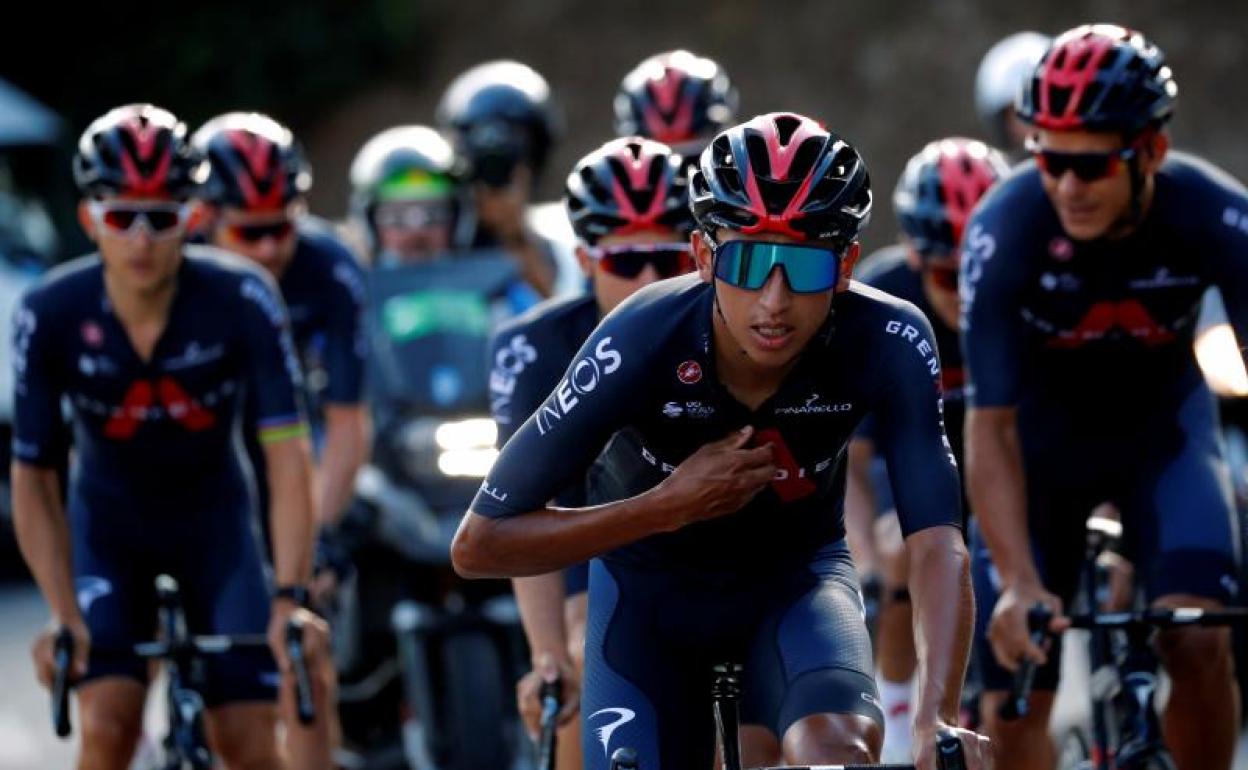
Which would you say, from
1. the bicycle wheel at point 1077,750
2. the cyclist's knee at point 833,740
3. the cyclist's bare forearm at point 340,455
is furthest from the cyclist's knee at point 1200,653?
the cyclist's bare forearm at point 340,455

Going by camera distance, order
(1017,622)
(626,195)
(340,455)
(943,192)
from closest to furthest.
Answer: (1017,622), (626,195), (943,192), (340,455)

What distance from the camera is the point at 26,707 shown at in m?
13.9

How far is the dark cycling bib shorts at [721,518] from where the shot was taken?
19.7ft

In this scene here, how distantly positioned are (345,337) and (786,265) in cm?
521

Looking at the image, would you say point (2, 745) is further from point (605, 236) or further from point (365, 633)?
point (605, 236)

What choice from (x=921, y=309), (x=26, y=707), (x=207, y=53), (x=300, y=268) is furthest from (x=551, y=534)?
(x=207, y=53)

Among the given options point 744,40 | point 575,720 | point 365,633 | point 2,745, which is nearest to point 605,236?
point 575,720

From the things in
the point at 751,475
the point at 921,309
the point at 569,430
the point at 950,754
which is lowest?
the point at 950,754

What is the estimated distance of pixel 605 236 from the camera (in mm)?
7980

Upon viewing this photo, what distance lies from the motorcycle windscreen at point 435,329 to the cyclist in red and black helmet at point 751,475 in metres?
5.07

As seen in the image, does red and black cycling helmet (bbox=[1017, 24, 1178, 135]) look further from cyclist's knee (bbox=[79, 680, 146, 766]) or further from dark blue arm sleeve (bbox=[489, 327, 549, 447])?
cyclist's knee (bbox=[79, 680, 146, 766])

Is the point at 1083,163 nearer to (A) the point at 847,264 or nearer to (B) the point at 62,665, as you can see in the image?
(A) the point at 847,264

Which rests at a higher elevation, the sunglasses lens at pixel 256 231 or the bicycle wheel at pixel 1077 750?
the sunglasses lens at pixel 256 231

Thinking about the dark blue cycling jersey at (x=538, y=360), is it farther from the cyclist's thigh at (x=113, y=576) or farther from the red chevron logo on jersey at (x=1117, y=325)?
the cyclist's thigh at (x=113, y=576)
